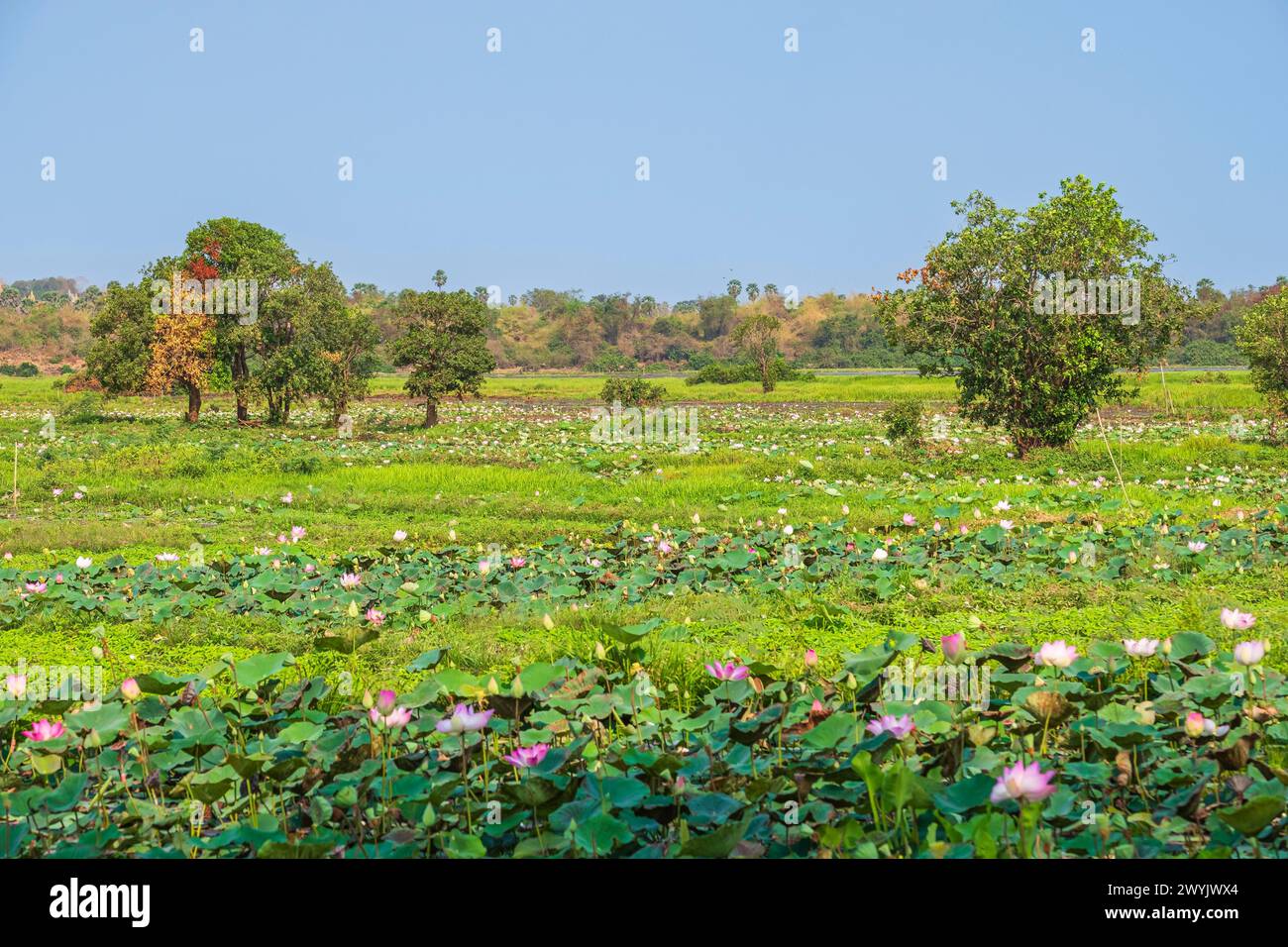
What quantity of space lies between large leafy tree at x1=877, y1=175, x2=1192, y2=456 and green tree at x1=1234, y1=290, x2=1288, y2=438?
4264 mm

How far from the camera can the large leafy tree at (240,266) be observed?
23.5m

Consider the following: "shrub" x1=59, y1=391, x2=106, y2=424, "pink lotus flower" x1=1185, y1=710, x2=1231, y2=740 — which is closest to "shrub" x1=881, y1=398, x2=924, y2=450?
"pink lotus flower" x1=1185, y1=710, x2=1231, y2=740

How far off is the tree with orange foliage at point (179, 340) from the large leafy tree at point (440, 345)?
14.7 feet

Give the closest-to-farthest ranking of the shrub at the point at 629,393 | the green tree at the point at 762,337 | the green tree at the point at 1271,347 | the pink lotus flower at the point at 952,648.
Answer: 1. the pink lotus flower at the point at 952,648
2. the green tree at the point at 1271,347
3. the shrub at the point at 629,393
4. the green tree at the point at 762,337

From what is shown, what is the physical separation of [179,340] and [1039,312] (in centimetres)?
1834

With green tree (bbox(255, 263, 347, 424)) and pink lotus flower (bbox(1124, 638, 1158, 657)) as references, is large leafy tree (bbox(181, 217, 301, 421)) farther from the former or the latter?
pink lotus flower (bbox(1124, 638, 1158, 657))

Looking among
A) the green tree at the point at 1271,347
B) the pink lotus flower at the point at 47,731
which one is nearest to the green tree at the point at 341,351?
the green tree at the point at 1271,347

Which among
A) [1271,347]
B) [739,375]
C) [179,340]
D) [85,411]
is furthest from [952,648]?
[739,375]

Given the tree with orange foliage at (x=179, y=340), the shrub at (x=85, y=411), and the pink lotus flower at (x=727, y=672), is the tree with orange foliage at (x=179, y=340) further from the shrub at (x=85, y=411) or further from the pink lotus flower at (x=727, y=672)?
the pink lotus flower at (x=727, y=672)

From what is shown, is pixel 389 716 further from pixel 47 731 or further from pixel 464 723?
pixel 47 731

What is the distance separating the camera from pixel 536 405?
33906mm
